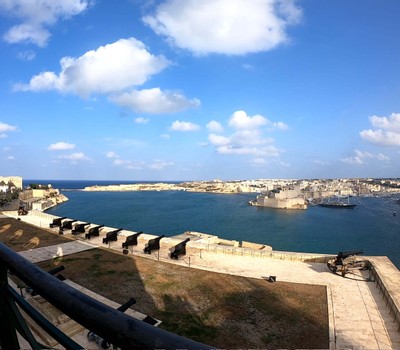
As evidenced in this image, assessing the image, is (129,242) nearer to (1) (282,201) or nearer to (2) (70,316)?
(2) (70,316)

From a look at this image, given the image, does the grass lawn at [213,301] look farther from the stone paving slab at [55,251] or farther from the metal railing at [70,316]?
the metal railing at [70,316]

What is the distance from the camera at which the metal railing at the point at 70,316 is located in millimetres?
1129

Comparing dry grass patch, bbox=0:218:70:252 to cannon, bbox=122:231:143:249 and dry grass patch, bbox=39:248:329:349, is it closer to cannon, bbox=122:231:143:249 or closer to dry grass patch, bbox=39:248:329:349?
dry grass patch, bbox=39:248:329:349

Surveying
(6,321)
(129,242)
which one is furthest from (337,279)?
(6,321)

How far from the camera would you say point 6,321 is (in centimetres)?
184

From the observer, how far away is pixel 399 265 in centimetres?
3409

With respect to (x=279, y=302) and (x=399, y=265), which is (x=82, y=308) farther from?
(x=399, y=265)

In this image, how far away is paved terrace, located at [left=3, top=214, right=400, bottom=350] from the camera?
10211 mm

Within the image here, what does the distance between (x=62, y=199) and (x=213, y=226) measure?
6915 cm

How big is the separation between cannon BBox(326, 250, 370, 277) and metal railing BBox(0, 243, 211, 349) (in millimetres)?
16648

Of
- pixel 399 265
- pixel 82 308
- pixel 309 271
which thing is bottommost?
pixel 399 265

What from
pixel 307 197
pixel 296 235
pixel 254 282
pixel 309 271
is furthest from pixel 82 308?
pixel 307 197

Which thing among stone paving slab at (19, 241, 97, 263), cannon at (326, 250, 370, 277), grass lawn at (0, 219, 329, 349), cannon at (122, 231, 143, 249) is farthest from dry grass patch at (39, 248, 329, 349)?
cannon at (326, 250, 370, 277)

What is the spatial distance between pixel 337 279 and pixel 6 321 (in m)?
16.2
